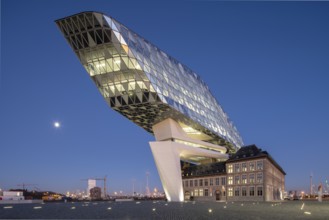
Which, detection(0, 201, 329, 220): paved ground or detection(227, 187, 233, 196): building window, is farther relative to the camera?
detection(227, 187, 233, 196): building window

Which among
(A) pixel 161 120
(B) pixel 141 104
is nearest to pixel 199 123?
(A) pixel 161 120

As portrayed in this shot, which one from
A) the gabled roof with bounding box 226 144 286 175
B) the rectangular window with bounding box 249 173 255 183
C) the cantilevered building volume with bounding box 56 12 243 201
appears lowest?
the rectangular window with bounding box 249 173 255 183

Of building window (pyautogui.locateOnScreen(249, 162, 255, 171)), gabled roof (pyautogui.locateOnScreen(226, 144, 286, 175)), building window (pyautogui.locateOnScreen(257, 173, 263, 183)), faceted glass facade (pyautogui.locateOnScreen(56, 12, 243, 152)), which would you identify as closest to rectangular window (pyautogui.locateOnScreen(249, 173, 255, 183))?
building window (pyautogui.locateOnScreen(249, 162, 255, 171))

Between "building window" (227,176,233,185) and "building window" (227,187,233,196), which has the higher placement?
"building window" (227,176,233,185)

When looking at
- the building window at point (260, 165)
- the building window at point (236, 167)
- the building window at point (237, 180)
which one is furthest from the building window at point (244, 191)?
the building window at point (260, 165)

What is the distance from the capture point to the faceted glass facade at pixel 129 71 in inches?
2099

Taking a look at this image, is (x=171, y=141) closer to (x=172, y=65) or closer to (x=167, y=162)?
(x=167, y=162)

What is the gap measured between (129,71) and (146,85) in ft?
12.2

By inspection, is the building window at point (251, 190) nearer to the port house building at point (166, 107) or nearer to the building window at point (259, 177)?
the port house building at point (166, 107)

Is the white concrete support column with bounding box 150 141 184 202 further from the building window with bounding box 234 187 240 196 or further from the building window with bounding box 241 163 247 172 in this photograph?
the building window with bounding box 241 163 247 172

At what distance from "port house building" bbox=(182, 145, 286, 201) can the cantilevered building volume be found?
861 centimetres

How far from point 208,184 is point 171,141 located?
90.2ft

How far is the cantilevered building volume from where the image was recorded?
177 ft

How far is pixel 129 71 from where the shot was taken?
56969mm
